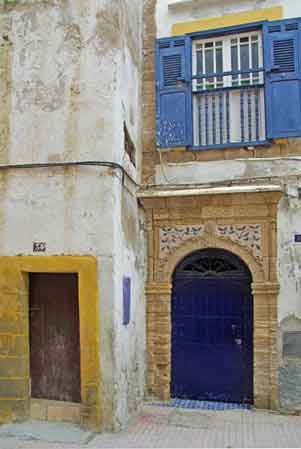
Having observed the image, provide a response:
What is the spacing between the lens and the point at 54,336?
6312mm

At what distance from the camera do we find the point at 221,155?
6.76 metres

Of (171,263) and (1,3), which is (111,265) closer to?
(171,263)

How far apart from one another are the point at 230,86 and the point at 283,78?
0.74m

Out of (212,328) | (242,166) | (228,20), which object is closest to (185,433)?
(212,328)

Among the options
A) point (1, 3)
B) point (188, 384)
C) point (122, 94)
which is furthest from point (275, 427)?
point (1, 3)

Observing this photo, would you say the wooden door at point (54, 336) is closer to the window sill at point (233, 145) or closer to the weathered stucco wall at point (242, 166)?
the weathered stucco wall at point (242, 166)

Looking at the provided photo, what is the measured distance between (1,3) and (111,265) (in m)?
3.74

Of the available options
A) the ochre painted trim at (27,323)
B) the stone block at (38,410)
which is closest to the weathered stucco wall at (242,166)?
the ochre painted trim at (27,323)

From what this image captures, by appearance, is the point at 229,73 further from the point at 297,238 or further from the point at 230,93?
the point at 297,238

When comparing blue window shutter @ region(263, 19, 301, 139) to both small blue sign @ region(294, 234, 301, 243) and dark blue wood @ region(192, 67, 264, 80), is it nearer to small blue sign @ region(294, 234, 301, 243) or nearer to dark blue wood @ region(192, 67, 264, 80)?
dark blue wood @ region(192, 67, 264, 80)

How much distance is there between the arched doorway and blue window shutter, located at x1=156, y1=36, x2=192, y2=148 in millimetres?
1742

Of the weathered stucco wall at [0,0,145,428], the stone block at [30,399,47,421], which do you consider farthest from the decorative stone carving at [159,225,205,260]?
the stone block at [30,399,47,421]

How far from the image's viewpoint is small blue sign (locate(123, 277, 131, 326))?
5.91 m

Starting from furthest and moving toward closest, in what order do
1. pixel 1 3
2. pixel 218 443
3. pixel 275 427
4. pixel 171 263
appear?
pixel 171 263
pixel 1 3
pixel 275 427
pixel 218 443
